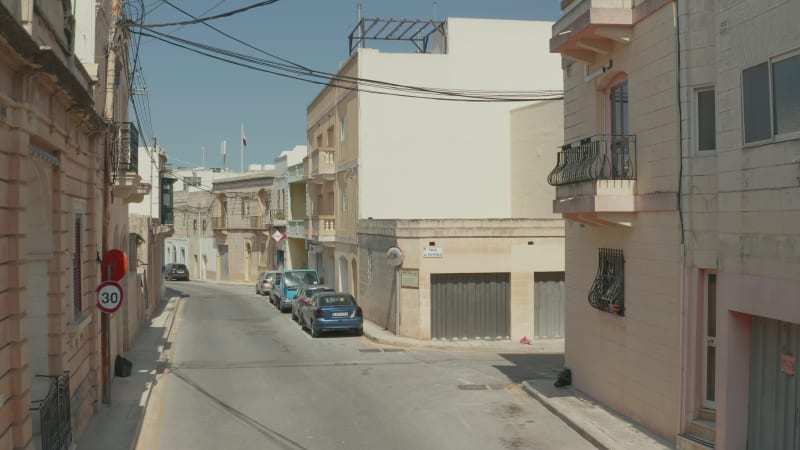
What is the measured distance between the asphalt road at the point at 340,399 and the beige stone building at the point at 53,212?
1975mm

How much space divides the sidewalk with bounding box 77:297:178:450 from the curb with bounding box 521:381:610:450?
710 centimetres

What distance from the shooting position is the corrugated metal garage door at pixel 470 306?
24.0 metres

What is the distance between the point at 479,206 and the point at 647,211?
20289 millimetres

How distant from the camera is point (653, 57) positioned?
471 inches

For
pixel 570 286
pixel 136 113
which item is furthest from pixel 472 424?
pixel 136 113

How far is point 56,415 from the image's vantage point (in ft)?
31.0

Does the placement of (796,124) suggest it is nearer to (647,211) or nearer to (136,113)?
(647,211)

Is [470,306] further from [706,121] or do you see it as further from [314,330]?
[706,121]

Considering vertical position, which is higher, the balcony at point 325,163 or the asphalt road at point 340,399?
the balcony at point 325,163

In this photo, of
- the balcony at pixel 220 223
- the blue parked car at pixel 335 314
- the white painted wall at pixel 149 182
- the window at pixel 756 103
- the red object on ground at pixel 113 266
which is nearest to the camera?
the window at pixel 756 103

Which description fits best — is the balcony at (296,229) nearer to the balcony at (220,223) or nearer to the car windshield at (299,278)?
the car windshield at (299,278)

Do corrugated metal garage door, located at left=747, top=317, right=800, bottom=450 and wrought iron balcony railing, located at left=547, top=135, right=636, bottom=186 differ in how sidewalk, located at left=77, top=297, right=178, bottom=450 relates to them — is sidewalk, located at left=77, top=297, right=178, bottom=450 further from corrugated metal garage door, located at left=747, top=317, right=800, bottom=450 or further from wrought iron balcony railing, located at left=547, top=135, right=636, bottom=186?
corrugated metal garage door, located at left=747, top=317, right=800, bottom=450

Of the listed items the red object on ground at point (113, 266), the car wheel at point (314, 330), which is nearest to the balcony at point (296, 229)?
the car wheel at point (314, 330)

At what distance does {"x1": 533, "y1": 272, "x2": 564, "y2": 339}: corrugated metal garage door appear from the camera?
2438 cm
